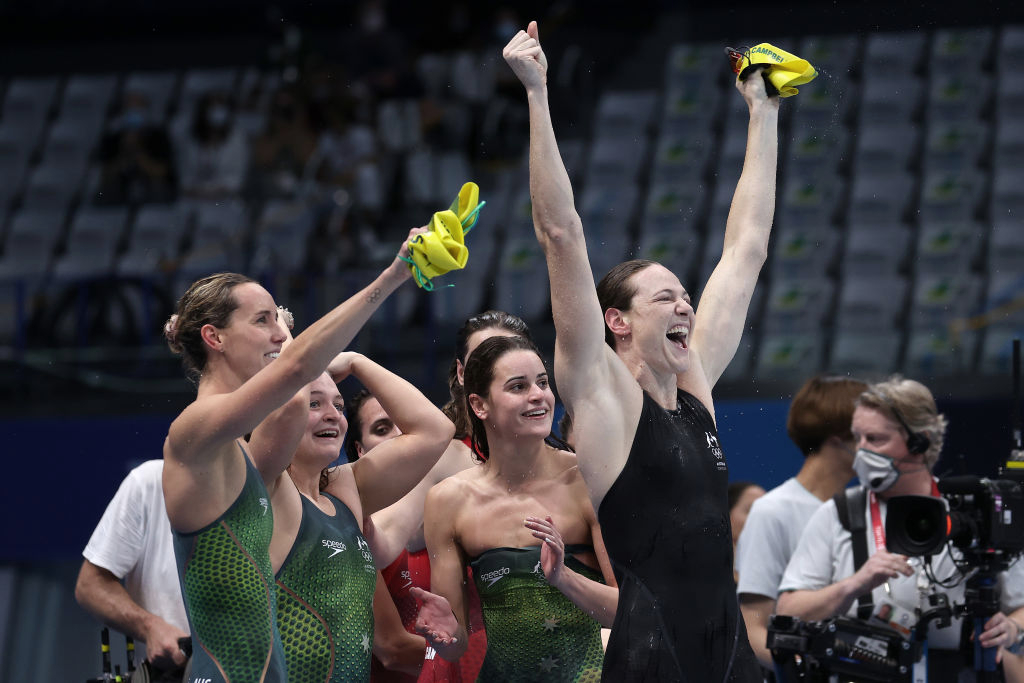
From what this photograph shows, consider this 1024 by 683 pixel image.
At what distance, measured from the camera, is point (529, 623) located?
3549mm

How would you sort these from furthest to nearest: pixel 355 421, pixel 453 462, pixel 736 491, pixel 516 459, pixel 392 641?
pixel 736 491 < pixel 355 421 < pixel 453 462 < pixel 392 641 < pixel 516 459

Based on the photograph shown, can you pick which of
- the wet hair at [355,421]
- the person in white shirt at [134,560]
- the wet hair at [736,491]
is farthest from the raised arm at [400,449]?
the wet hair at [736,491]

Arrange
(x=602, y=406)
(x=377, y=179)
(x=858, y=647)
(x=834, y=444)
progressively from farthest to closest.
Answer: (x=377, y=179) < (x=834, y=444) < (x=858, y=647) < (x=602, y=406)

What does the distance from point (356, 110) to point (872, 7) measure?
4085 millimetres

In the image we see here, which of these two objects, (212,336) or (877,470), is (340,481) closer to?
(212,336)

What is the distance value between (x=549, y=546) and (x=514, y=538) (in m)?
0.42

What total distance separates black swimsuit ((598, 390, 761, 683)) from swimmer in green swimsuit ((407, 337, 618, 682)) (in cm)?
34

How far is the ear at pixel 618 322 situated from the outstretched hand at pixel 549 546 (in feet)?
1.73

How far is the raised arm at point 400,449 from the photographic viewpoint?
3723 millimetres

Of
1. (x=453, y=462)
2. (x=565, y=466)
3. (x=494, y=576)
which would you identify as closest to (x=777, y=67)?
(x=565, y=466)

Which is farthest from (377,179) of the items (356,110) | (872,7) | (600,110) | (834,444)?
(834,444)

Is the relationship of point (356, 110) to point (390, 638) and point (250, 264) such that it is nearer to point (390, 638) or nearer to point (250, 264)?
point (250, 264)

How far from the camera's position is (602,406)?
313 centimetres

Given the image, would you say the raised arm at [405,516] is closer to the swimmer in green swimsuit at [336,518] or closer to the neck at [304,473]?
the swimmer in green swimsuit at [336,518]
